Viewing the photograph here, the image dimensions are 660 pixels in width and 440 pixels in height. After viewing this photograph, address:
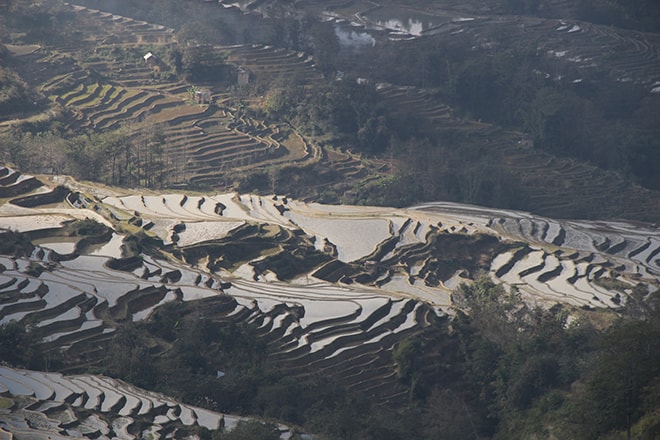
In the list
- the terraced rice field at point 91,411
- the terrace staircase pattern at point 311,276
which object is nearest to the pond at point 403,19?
the terrace staircase pattern at point 311,276

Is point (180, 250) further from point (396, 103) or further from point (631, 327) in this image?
point (396, 103)

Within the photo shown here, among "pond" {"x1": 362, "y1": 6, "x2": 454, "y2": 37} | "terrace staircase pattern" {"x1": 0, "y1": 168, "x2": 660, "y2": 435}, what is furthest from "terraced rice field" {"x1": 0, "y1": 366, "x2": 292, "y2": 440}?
"pond" {"x1": 362, "y1": 6, "x2": 454, "y2": 37}

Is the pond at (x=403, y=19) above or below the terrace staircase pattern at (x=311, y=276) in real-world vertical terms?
above

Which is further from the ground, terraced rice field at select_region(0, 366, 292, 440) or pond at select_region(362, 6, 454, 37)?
pond at select_region(362, 6, 454, 37)

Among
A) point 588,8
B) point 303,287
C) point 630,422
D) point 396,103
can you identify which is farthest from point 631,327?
point 588,8

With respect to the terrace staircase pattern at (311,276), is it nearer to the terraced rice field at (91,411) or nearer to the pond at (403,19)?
the terraced rice field at (91,411)

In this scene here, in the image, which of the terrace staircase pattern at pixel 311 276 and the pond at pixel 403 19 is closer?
the terrace staircase pattern at pixel 311 276

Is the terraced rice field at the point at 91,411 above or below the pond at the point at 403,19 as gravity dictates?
below

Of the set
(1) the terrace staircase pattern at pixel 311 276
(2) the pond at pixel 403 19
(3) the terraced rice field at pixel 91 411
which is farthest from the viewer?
(2) the pond at pixel 403 19

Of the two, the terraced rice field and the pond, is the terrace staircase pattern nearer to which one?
the terraced rice field

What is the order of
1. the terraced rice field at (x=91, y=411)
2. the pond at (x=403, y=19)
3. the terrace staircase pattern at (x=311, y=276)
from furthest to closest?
the pond at (x=403, y=19), the terrace staircase pattern at (x=311, y=276), the terraced rice field at (x=91, y=411)

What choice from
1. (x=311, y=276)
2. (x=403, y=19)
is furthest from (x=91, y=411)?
(x=403, y=19)
